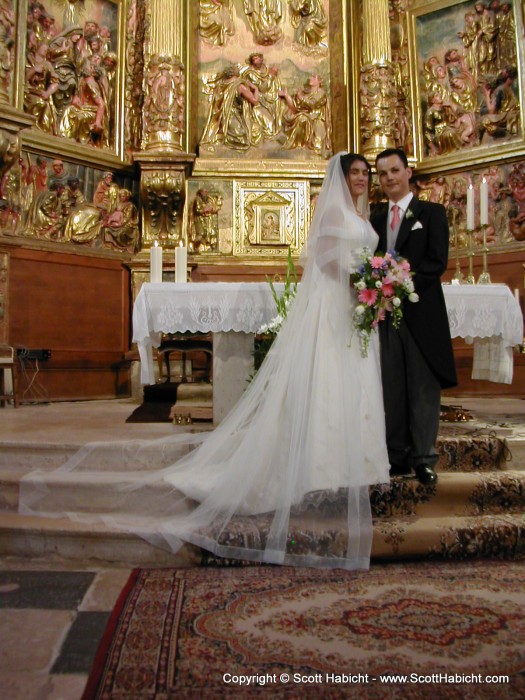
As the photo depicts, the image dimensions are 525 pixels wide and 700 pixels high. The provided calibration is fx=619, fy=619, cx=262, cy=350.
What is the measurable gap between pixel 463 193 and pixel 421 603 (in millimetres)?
6557

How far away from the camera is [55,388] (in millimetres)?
7035

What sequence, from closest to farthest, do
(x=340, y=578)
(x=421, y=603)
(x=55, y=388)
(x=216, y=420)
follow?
(x=421, y=603) < (x=340, y=578) < (x=216, y=420) < (x=55, y=388)

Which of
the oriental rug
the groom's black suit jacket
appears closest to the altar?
the groom's black suit jacket

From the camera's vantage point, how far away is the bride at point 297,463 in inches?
112

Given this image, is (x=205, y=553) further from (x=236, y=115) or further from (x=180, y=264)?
(x=236, y=115)

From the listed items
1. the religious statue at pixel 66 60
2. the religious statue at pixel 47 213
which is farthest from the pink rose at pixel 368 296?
the religious statue at pixel 66 60

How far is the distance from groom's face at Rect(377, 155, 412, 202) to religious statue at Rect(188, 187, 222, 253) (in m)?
4.72

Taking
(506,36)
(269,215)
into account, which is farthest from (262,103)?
(506,36)

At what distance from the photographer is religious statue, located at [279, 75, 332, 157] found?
8.19m

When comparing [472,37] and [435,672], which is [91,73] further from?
[435,672]

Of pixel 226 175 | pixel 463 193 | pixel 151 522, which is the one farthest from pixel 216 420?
pixel 463 193

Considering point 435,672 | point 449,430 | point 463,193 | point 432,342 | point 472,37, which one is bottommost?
point 435,672

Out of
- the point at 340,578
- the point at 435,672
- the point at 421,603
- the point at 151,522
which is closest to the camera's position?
the point at 435,672

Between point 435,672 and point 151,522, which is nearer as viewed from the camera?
point 435,672
